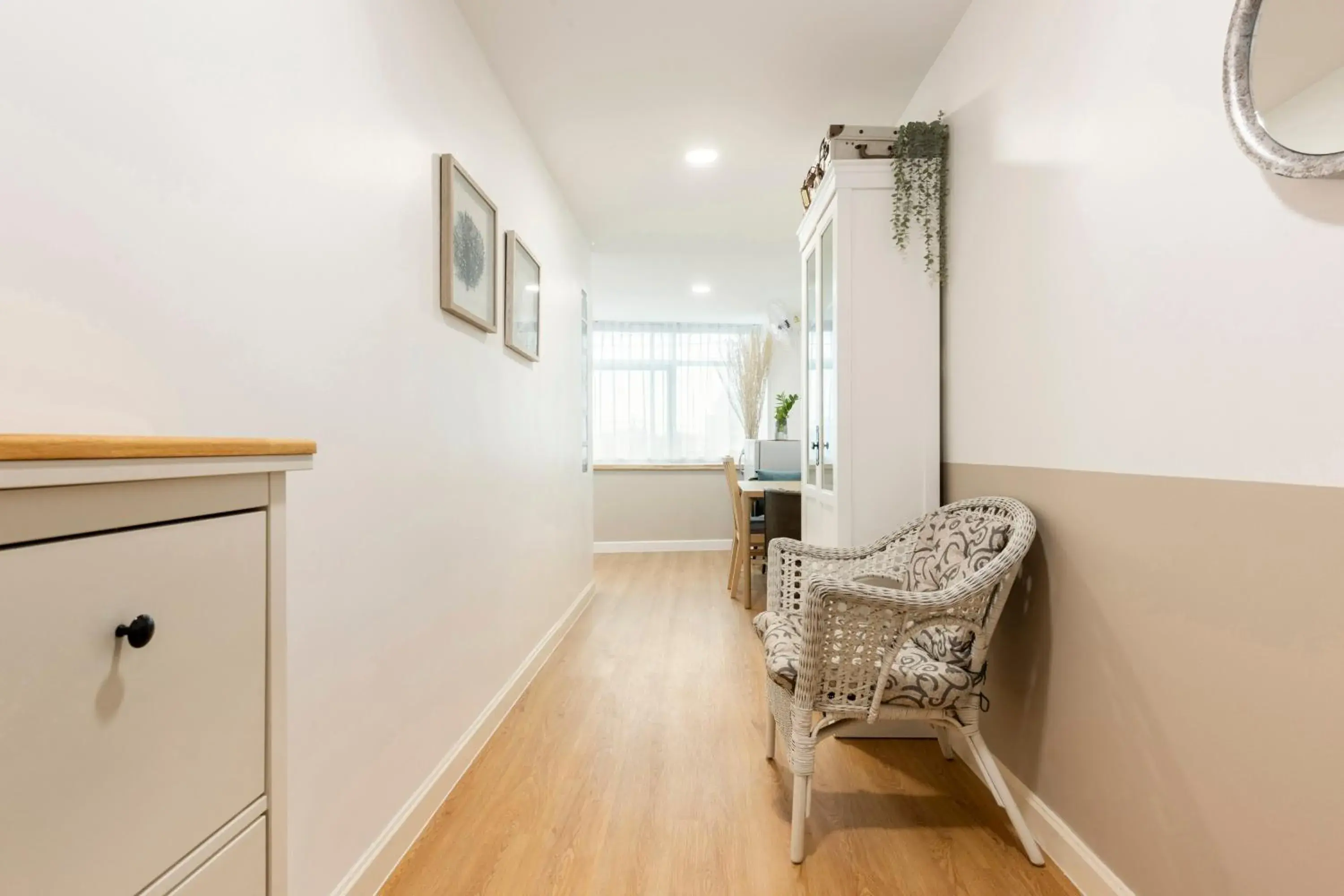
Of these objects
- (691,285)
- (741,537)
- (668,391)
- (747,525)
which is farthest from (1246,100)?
(668,391)

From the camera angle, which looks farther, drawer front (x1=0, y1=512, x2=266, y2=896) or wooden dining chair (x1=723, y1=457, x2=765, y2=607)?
wooden dining chair (x1=723, y1=457, x2=765, y2=607)

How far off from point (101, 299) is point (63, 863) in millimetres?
673

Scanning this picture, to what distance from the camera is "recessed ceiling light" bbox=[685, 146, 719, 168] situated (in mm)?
3236

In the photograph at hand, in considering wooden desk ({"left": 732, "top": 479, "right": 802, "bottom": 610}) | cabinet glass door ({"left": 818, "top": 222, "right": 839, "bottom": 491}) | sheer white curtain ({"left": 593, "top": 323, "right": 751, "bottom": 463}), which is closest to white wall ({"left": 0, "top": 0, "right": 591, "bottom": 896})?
cabinet glass door ({"left": 818, "top": 222, "right": 839, "bottom": 491})

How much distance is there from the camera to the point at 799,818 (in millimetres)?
1643

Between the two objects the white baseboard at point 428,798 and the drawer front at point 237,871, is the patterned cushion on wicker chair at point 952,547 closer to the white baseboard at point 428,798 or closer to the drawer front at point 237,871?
the white baseboard at point 428,798

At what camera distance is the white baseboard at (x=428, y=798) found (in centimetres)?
150

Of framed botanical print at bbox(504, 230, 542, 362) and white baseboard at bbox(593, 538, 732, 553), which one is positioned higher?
framed botanical print at bbox(504, 230, 542, 362)

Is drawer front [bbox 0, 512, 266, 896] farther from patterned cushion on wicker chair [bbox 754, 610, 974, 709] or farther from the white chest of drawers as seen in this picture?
patterned cushion on wicker chair [bbox 754, 610, 974, 709]

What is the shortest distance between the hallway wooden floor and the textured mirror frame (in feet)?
4.94

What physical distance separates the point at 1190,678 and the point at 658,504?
5.46 meters

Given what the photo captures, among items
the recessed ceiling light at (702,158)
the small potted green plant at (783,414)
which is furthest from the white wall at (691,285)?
the recessed ceiling light at (702,158)

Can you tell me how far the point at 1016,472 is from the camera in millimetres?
1900

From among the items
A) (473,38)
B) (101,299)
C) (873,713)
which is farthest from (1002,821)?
(473,38)
